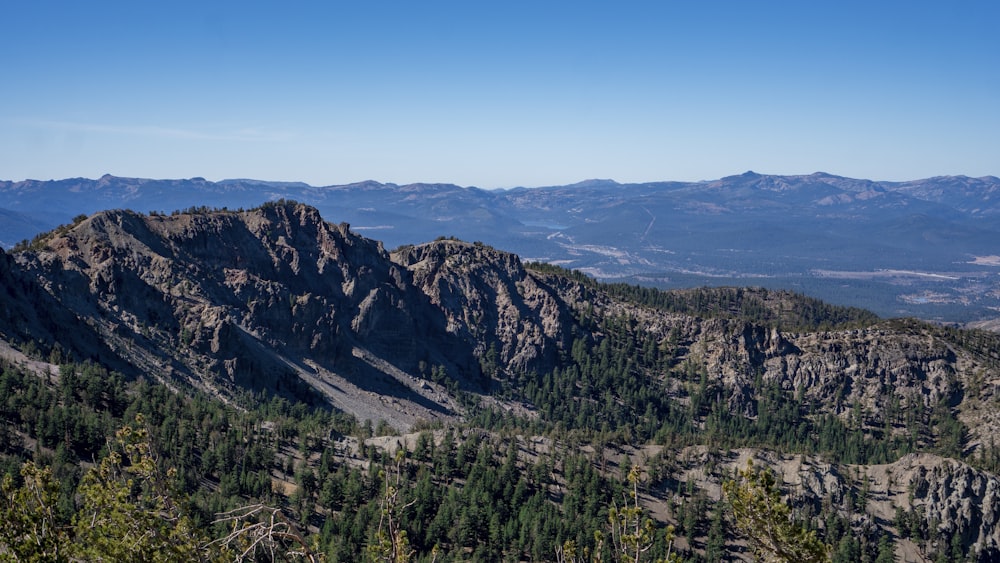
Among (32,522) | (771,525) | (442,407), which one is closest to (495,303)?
(442,407)

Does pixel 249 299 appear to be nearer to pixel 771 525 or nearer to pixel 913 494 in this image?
pixel 913 494

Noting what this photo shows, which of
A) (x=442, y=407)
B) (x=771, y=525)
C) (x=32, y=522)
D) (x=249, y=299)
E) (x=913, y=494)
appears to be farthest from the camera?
(x=442, y=407)

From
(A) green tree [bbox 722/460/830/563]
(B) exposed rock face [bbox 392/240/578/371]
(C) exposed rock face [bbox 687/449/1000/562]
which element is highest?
(A) green tree [bbox 722/460/830/563]

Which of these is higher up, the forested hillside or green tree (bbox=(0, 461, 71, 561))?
green tree (bbox=(0, 461, 71, 561))

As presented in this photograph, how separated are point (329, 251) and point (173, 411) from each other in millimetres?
73480

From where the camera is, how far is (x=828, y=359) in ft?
518

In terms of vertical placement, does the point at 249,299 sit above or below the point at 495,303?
above

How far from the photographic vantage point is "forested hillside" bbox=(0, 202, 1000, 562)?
6688 cm

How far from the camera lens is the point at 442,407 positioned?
464 feet

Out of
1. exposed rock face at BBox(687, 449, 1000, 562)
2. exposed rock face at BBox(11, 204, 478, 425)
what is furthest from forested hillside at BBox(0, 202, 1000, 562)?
exposed rock face at BBox(11, 204, 478, 425)

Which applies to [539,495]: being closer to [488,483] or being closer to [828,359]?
[488,483]

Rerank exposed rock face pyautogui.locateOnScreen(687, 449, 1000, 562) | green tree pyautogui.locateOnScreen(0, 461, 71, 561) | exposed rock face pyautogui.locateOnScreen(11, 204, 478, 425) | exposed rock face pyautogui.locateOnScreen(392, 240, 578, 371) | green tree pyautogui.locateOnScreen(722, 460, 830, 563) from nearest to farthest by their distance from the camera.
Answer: green tree pyautogui.locateOnScreen(0, 461, 71, 561)
green tree pyautogui.locateOnScreen(722, 460, 830, 563)
exposed rock face pyautogui.locateOnScreen(687, 449, 1000, 562)
exposed rock face pyautogui.locateOnScreen(11, 204, 478, 425)
exposed rock face pyautogui.locateOnScreen(392, 240, 578, 371)

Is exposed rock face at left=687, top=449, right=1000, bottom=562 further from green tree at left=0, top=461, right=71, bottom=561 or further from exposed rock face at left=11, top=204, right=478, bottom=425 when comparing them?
green tree at left=0, top=461, right=71, bottom=561

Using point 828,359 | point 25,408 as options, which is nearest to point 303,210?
point 25,408
